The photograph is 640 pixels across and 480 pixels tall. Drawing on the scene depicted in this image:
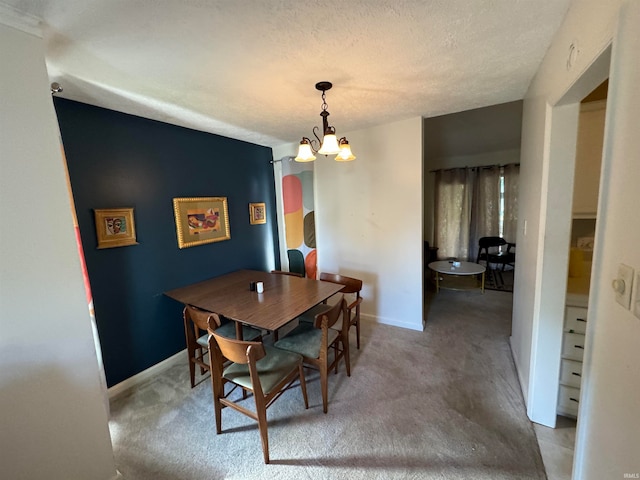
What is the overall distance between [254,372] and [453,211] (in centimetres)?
537

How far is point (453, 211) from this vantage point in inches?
218

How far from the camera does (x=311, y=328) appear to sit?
2.13 meters

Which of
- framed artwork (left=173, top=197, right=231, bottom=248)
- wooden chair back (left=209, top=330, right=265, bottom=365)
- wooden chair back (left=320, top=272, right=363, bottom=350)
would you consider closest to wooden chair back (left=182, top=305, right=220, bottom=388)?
wooden chair back (left=209, top=330, right=265, bottom=365)

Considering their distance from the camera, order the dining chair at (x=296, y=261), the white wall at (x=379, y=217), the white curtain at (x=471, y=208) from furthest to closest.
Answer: the white curtain at (x=471, y=208) → the dining chair at (x=296, y=261) → the white wall at (x=379, y=217)

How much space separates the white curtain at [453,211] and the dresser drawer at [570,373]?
413 centimetres

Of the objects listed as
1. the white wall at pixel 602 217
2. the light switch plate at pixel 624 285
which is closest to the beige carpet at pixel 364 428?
the white wall at pixel 602 217

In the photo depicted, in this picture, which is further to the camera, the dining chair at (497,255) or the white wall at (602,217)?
the dining chair at (497,255)

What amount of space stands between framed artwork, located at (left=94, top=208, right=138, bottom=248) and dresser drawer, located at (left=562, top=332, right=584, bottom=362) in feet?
10.5

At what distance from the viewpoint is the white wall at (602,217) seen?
718mm

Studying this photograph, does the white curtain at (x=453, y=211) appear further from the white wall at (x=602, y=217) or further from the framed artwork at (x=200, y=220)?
the framed artwork at (x=200, y=220)

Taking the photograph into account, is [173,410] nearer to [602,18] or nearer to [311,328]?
[311,328]

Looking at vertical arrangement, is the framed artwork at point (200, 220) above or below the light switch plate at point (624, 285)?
above

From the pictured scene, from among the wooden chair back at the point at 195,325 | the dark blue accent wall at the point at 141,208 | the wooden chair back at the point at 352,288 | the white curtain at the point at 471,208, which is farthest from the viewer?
the white curtain at the point at 471,208

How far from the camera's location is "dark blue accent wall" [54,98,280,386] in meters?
1.97
